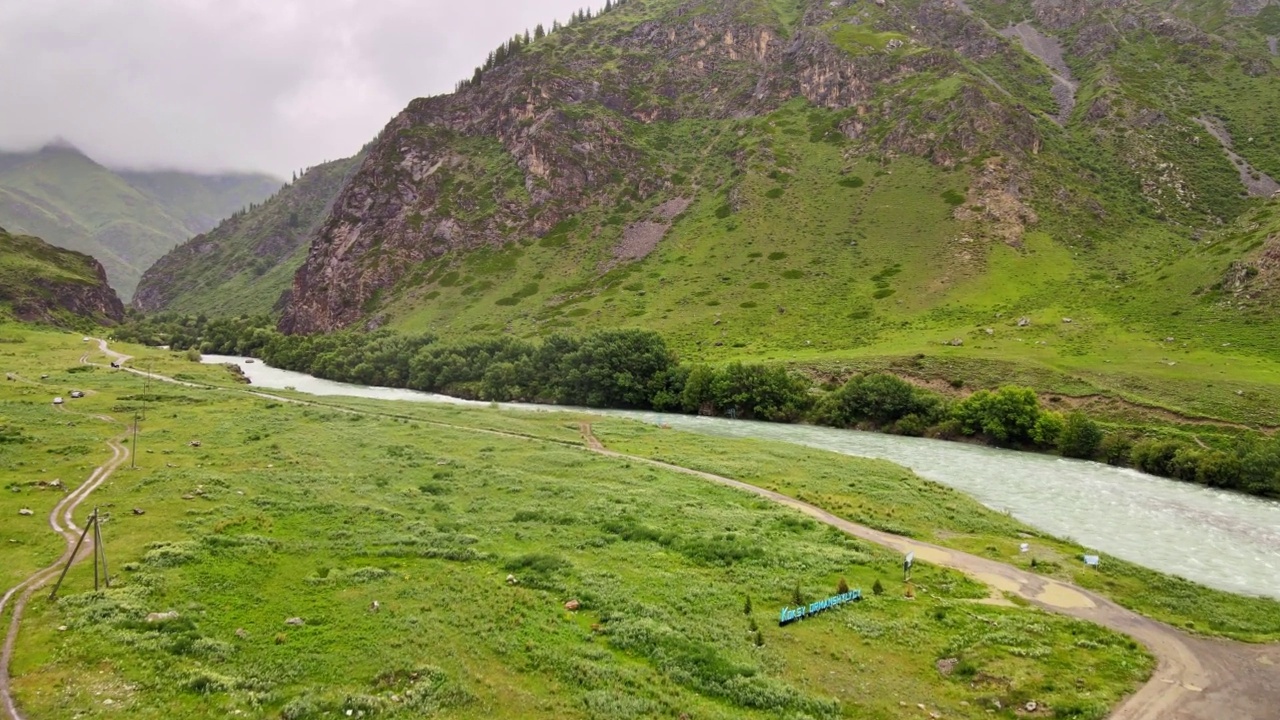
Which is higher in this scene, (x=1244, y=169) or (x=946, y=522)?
(x=1244, y=169)

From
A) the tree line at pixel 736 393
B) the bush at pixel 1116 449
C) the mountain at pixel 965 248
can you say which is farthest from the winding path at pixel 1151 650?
the mountain at pixel 965 248

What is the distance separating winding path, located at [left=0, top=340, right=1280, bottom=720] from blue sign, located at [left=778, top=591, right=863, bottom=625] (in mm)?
8912

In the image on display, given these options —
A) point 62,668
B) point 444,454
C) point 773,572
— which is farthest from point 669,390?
point 62,668

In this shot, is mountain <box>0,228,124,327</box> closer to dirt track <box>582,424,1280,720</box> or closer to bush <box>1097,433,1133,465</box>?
dirt track <box>582,424,1280,720</box>

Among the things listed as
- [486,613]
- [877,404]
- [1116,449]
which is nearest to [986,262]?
[877,404]

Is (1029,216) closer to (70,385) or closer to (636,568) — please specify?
(636,568)

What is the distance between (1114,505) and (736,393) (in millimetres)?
52442

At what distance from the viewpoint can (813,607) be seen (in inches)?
1089

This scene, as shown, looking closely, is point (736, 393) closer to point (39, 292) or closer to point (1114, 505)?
point (1114, 505)

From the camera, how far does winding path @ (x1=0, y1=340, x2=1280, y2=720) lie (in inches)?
850

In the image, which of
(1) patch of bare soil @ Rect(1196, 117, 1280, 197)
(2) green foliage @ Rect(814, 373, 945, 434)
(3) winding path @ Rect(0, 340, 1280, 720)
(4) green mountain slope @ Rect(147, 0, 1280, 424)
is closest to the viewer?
(3) winding path @ Rect(0, 340, 1280, 720)

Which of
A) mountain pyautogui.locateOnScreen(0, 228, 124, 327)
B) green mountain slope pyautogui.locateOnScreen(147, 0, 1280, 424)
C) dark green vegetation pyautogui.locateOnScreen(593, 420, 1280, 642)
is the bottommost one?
dark green vegetation pyautogui.locateOnScreen(593, 420, 1280, 642)

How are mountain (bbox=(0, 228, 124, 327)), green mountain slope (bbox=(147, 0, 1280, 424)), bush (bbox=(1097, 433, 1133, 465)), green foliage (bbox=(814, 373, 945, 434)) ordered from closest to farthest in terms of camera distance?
bush (bbox=(1097, 433, 1133, 465)), green foliage (bbox=(814, 373, 945, 434)), green mountain slope (bbox=(147, 0, 1280, 424)), mountain (bbox=(0, 228, 124, 327))

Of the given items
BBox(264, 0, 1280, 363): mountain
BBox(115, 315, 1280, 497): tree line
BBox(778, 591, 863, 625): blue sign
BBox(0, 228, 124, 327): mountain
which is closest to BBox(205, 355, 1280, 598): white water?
BBox(115, 315, 1280, 497): tree line
